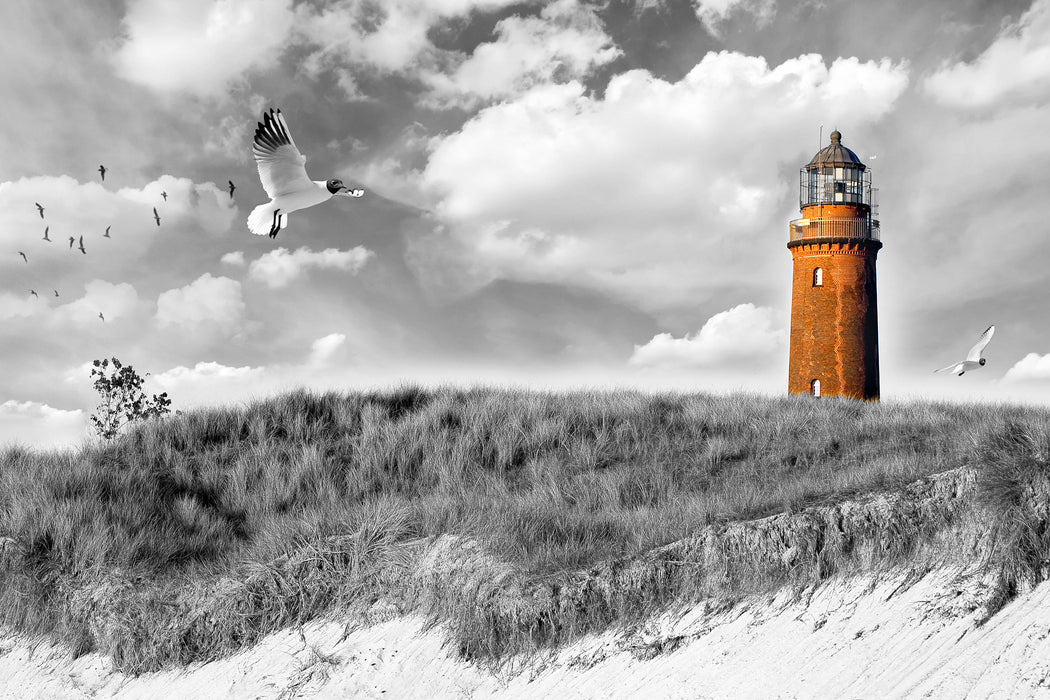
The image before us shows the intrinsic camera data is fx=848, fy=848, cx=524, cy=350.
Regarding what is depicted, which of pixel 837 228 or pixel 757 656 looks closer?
pixel 757 656

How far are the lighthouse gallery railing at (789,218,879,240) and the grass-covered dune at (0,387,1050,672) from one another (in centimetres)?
1397

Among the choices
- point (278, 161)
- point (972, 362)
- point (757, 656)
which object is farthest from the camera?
point (972, 362)

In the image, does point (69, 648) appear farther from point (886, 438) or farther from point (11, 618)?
point (886, 438)

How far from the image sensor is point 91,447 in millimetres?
13664

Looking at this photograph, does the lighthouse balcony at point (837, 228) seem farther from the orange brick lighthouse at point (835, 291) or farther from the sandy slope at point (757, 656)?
the sandy slope at point (757, 656)

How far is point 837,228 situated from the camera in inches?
1092

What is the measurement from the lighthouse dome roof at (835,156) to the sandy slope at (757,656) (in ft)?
82.0

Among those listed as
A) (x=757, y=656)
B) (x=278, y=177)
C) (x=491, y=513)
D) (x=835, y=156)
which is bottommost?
(x=757, y=656)

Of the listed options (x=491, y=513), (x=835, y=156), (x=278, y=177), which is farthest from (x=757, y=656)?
(x=835, y=156)

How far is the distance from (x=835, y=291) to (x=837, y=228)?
208 centimetres

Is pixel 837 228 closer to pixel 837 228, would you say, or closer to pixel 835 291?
pixel 837 228

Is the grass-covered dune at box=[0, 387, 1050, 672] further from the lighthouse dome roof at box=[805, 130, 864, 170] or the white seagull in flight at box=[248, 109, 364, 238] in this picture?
the lighthouse dome roof at box=[805, 130, 864, 170]

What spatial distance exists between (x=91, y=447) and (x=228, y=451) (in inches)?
95.8

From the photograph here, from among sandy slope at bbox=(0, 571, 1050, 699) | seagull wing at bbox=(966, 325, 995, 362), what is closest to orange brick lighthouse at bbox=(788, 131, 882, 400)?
seagull wing at bbox=(966, 325, 995, 362)
